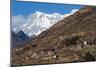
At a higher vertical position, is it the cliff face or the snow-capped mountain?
the snow-capped mountain

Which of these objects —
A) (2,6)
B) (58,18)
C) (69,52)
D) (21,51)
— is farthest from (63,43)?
(2,6)

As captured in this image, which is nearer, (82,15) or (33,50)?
(33,50)

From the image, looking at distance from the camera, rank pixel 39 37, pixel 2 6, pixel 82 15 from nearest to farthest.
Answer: pixel 2 6
pixel 39 37
pixel 82 15

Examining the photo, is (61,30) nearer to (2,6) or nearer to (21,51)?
(21,51)

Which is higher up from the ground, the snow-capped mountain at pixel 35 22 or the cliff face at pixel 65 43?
the snow-capped mountain at pixel 35 22

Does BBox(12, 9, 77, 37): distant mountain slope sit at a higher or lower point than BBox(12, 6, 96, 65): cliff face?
higher
